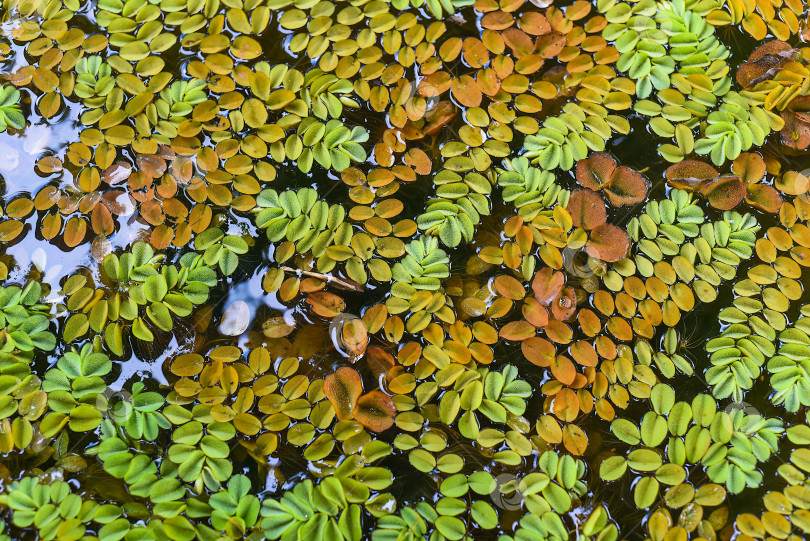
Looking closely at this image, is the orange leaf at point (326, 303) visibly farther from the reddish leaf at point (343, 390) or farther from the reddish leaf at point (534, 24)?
the reddish leaf at point (534, 24)

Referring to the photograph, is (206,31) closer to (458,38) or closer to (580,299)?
(458,38)

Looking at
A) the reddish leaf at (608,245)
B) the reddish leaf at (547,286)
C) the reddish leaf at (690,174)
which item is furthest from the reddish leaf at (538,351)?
the reddish leaf at (690,174)

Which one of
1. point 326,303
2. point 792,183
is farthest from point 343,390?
point 792,183

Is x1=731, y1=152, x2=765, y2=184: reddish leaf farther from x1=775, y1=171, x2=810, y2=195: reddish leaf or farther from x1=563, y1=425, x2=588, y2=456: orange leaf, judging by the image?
x1=563, y1=425, x2=588, y2=456: orange leaf

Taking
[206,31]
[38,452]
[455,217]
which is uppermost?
[206,31]

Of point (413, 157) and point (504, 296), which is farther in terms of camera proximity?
point (413, 157)

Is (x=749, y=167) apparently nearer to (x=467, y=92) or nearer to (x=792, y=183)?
(x=792, y=183)

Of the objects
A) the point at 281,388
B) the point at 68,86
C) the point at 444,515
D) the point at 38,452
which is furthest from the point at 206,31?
the point at 444,515
